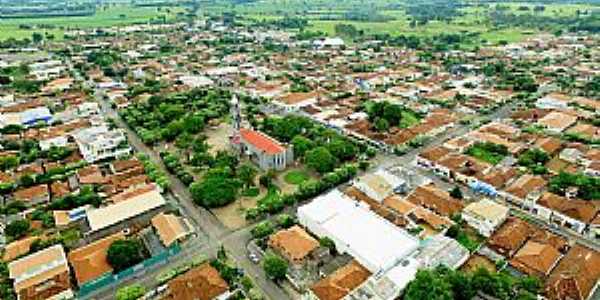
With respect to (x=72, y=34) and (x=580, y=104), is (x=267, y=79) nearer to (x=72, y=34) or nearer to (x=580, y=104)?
(x=580, y=104)

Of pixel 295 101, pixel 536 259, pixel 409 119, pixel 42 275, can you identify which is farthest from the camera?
pixel 295 101

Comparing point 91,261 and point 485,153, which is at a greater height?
point 485,153

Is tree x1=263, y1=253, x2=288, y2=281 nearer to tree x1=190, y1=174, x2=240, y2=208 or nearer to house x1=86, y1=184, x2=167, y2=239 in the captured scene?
tree x1=190, y1=174, x2=240, y2=208

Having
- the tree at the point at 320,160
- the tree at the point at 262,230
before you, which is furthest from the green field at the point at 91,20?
the tree at the point at 262,230

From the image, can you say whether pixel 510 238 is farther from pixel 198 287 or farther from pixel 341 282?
pixel 198 287

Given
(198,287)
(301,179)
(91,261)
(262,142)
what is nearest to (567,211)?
(301,179)

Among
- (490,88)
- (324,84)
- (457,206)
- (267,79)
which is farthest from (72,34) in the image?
(457,206)
